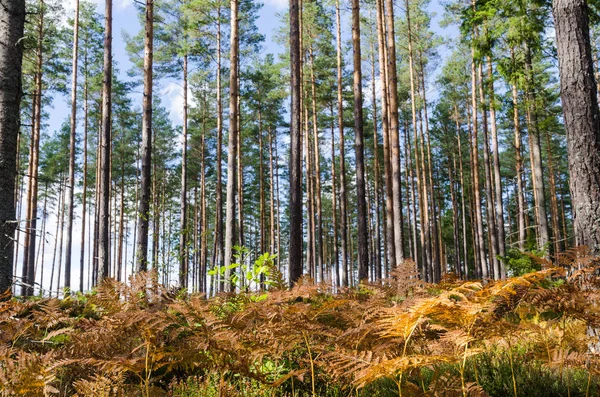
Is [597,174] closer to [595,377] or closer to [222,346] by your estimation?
[595,377]

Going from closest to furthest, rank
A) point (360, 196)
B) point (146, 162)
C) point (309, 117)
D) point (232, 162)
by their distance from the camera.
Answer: point (146, 162)
point (232, 162)
point (360, 196)
point (309, 117)

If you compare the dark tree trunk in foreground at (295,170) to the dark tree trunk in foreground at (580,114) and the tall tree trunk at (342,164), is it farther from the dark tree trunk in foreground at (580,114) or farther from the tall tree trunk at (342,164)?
the tall tree trunk at (342,164)

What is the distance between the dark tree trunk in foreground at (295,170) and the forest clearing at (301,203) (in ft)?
0.17

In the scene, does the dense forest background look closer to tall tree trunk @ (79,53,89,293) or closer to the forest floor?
tall tree trunk @ (79,53,89,293)

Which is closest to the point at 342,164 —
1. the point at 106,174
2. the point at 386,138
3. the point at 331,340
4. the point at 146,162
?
the point at 386,138

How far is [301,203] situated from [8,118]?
6.73 m

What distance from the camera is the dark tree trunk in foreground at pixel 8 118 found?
16.3 ft

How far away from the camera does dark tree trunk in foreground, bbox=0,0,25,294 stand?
4.96 m

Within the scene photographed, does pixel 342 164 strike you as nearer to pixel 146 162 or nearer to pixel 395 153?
pixel 395 153

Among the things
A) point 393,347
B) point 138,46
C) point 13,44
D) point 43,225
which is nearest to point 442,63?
point 138,46

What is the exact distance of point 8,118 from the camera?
506 centimetres

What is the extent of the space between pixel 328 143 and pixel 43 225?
3016 centimetres

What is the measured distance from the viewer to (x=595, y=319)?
2.06 m

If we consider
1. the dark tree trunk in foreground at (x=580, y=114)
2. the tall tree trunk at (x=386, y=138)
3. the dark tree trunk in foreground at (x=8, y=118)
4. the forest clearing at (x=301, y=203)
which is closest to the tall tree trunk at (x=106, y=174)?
the forest clearing at (x=301, y=203)
